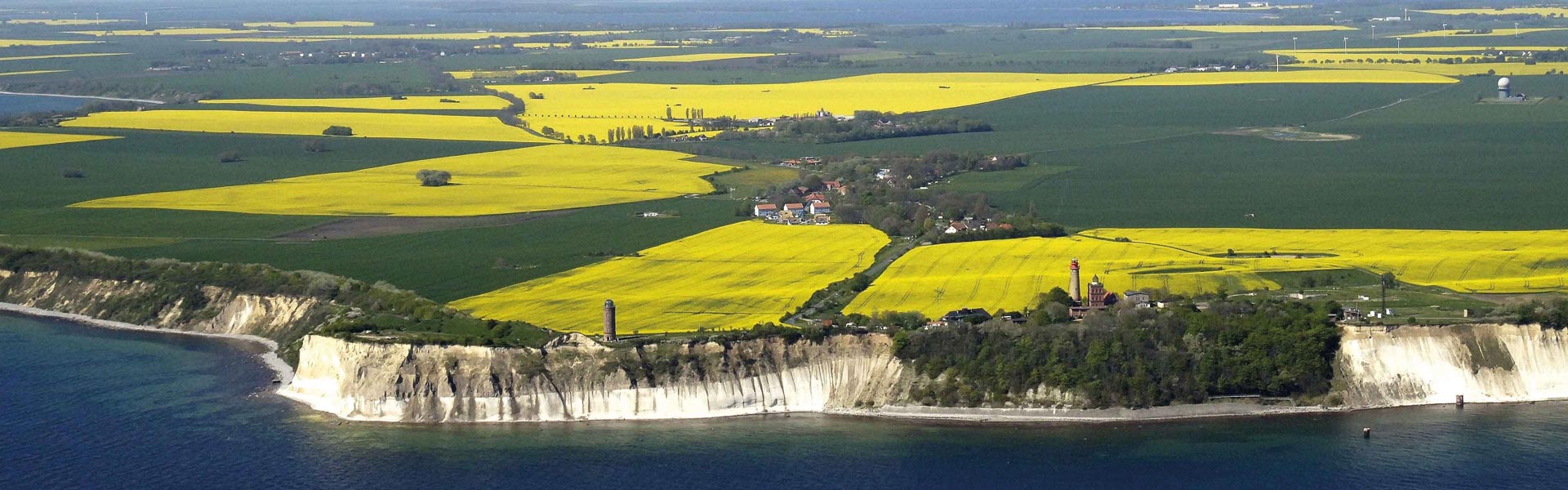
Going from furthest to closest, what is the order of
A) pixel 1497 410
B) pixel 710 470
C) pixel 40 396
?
pixel 40 396
pixel 1497 410
pixel 710 470

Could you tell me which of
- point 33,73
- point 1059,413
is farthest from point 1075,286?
point 33,73

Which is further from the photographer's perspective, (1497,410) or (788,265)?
(788,265)

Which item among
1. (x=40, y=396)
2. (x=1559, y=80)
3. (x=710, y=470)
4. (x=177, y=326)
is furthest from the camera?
(x=1559, y=80)

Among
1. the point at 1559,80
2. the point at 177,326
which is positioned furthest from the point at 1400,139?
the point at 177,326

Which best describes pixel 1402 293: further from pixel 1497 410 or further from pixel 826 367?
pixel 826 367

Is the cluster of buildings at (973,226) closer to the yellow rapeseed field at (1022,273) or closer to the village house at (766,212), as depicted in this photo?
the yellow rapeseed field at (1022,273)

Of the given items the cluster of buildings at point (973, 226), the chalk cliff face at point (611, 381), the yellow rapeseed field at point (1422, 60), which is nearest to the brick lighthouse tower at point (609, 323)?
the chalk cliff face at point (611, 381)

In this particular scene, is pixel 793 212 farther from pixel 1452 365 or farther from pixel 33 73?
pixel 33 73

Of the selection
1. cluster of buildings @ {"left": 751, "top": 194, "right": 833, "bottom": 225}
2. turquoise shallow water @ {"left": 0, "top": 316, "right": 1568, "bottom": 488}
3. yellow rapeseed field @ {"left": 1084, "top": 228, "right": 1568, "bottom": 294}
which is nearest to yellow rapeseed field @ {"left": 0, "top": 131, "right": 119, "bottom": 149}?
cluster of buildings @ {"left": 751, "top": 194, "right": 833, "bottom": 225}
